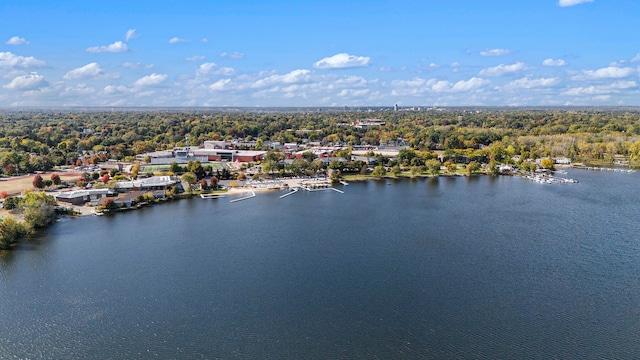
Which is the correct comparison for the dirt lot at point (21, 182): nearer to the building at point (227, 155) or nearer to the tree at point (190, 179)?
the tree at point (190, 179)

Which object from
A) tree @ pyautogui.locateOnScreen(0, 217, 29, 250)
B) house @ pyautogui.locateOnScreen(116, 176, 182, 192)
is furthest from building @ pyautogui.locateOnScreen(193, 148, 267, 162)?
tree @ pyautogui.locateOnScreen(0, 217, 29, 250)

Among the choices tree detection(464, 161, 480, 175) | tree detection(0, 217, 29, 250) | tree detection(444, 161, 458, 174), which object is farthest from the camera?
tree detection(444, 161, 458, 174)

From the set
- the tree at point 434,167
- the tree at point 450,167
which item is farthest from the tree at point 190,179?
the tree at point 450,167

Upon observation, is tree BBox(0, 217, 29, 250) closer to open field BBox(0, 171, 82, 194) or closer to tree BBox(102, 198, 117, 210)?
tree BBox(102, 198, 117, 210)

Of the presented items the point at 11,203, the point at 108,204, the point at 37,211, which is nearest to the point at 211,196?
the point at 108,204

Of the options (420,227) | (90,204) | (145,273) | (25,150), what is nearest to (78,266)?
(145,273)

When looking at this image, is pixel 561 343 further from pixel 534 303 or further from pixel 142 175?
pixel 142 175
